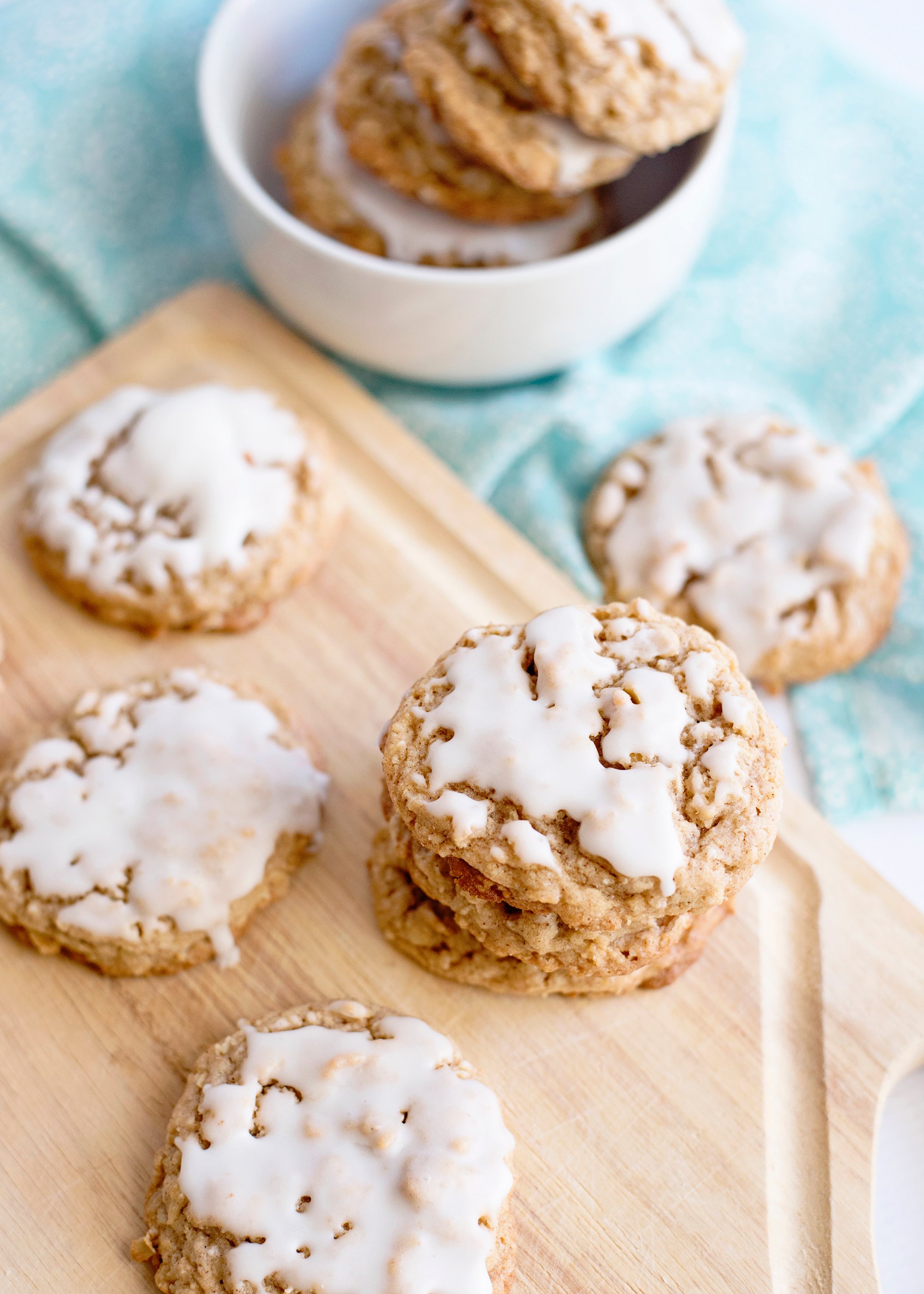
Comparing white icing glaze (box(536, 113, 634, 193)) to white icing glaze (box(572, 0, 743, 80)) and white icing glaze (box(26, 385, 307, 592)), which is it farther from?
white icing glaze (box(26, 385, 307, 592))

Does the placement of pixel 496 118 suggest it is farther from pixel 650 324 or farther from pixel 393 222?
→ pixel 650 324

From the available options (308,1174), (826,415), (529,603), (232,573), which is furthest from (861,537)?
(308,1174)

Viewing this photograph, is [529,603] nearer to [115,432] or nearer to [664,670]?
[664,670]

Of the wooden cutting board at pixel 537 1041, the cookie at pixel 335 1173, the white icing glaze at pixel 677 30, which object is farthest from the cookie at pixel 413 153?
the cookie at pixel 335 1173

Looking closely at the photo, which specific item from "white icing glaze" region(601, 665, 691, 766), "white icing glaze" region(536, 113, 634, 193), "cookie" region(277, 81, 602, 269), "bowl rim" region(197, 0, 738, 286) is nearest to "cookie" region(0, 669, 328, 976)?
"white icing glaze" region(601, 665, 691, 766)

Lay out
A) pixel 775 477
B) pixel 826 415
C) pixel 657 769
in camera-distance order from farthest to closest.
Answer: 1. pixel 826 415
2. pixel 775 477
3. pixel 657 769
